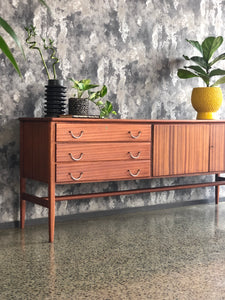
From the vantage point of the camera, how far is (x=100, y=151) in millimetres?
3086

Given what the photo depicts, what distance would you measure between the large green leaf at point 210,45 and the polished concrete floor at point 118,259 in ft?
5.16

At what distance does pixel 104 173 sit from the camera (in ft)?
10.3

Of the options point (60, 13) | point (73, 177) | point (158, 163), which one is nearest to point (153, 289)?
point (73, 177)

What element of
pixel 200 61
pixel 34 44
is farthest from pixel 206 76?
pixel 34 44

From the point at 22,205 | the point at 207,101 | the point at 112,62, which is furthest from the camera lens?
the point at 207,101

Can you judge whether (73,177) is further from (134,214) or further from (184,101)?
(184,101)

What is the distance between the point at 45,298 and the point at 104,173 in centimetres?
142

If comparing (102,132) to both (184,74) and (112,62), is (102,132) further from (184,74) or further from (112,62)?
(184,74)

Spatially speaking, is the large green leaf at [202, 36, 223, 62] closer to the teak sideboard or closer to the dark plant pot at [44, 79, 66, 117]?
the teak sideboard

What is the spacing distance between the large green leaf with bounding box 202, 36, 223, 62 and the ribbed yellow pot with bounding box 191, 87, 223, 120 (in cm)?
Answer: 33

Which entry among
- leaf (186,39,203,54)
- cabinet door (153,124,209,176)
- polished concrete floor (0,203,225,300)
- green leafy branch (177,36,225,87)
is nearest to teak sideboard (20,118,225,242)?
cabinet door (153,124,209,176)

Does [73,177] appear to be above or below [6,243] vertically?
above

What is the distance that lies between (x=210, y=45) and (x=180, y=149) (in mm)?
1124

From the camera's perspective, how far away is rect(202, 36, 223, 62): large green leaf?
3.90 metres
